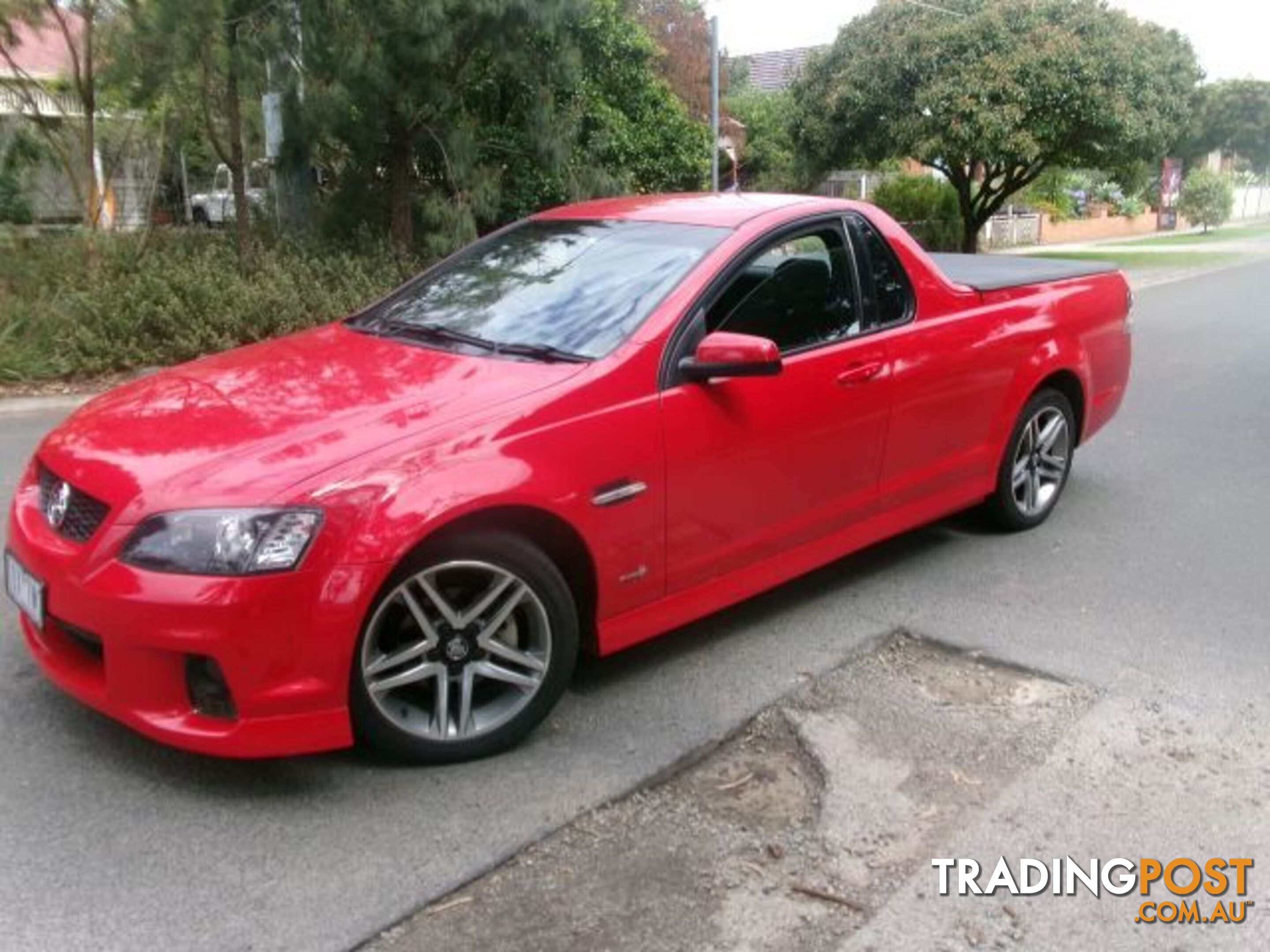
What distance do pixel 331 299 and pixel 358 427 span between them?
7.70m

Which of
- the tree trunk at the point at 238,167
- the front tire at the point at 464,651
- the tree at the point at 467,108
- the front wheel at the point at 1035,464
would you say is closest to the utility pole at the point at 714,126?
the tree at the point at 467,108

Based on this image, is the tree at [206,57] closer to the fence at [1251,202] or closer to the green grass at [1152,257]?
the green grass at [1152,257]

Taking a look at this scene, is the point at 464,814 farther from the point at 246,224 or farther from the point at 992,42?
the point at 992,42

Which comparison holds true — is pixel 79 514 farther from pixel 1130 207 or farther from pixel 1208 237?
pixel 1130 207

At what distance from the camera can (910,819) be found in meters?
3.16

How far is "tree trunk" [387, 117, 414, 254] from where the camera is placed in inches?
472

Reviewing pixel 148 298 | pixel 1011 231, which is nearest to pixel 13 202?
pixel 148 298

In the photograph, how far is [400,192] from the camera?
12.3 m

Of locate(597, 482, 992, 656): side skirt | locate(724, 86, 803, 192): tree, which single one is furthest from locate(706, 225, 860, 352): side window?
locate(724, 86, 803, 192): tree

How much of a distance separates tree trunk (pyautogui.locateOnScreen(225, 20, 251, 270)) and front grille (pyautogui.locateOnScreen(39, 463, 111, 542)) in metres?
7.93

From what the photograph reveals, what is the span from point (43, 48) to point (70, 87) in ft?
1.41

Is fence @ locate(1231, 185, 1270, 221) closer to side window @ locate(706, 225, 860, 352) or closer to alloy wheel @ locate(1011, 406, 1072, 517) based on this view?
alloy wheel @ locate(1011, 406, 1072, 517)

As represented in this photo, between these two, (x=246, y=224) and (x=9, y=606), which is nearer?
(x=9, y=606)


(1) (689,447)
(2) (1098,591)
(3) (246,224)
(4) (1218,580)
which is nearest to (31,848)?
(1) (689,447)
